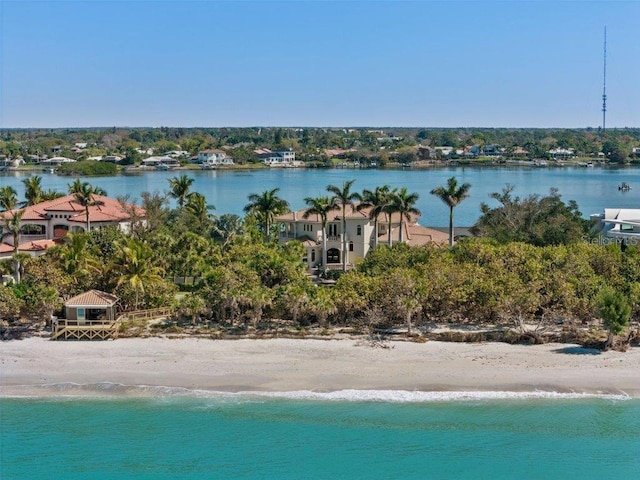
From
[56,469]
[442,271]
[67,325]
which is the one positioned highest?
[442,271]

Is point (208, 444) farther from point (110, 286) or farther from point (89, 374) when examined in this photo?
point (110, 286)

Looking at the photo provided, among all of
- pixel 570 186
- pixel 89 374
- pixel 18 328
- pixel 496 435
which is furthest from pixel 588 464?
pixel 570 186

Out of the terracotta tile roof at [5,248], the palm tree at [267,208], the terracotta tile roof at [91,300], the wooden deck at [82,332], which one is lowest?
the wooden deck at [82,332]

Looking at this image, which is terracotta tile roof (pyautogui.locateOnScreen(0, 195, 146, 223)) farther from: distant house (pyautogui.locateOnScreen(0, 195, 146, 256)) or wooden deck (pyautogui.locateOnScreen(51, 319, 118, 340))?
wooden deck (pyautogui.locateOnScreen(51, 319, 118, 340))

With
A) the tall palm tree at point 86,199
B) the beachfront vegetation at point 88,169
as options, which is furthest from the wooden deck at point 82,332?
the beachfront vegetation at point 88,169

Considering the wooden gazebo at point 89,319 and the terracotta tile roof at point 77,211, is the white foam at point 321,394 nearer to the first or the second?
the wooden gazebo at point 89,319

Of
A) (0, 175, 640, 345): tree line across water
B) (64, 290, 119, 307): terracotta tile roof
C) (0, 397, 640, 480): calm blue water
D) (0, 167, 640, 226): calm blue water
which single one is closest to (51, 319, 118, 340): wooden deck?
(64, 290, 119, 307): terracotta tile roof
